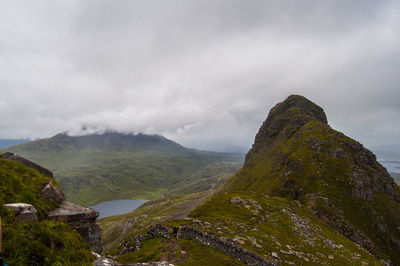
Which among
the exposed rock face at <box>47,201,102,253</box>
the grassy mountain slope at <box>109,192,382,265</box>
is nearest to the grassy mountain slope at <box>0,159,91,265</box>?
the exposed rock face at <box>47,201,102,253</box>

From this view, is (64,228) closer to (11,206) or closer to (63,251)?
(63,251)

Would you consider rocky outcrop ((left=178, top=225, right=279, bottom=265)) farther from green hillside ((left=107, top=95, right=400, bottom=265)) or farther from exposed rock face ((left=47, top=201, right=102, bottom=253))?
exposed rock face ((left=47, top=201, right=102, bottom=253))

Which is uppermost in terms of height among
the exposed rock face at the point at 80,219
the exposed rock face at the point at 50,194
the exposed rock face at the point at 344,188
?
the exposed rock face at the point at 50,194

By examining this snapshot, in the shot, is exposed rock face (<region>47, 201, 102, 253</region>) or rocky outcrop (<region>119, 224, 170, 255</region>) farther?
rocky outcrop (<region>119, 224, 170, 255</region>)

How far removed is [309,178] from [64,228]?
384 feet

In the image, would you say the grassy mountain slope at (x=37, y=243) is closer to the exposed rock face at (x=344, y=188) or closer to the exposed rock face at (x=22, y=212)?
the exposed rock face at (x=22, y=212)

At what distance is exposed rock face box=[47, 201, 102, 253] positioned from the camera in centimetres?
1251

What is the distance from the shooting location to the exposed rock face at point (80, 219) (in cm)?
1251

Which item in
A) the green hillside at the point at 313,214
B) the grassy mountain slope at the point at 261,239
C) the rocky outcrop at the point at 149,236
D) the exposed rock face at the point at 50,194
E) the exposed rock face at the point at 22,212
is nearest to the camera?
the exposed rock face at the point at 22,212

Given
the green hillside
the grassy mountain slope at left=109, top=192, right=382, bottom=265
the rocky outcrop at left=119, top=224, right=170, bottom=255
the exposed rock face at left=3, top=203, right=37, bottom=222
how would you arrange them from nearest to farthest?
the exposed rock face at left=3, top=203, right=37, bottom=222
the grassy mountain slope at left=109, top=192, right=382, bottom=265
the rocky outcrop at left=119, top=224, right=170, bottom=255
the green hillside

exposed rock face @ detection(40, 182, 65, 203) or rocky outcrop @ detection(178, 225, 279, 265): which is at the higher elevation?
exposed rock face @ detection(40, 182, 65, 203)

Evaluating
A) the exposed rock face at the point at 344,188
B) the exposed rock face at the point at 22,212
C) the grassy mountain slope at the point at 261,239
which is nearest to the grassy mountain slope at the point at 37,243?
the exposed rock face at the point at 22,212

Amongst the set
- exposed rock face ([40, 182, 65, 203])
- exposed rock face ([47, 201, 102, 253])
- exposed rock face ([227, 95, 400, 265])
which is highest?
exposed rock face ([40, 182, 65, 203])

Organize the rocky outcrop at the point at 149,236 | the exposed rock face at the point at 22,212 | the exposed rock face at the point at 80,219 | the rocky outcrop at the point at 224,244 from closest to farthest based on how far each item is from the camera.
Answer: the exposed rock face at the point at 22,212, the exposed rock face at the point at 80,219, the rocky outcrop at the point at 224,244, the rocky outcrop at the point at 149,236
